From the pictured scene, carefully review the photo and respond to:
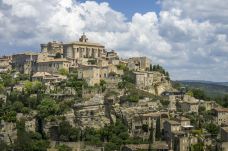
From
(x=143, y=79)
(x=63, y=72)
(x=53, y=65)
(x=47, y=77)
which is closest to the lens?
(x=47, y=77)

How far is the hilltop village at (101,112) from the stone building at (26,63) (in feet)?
6.06

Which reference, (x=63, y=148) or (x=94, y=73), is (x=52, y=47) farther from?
(x=63, y=148)

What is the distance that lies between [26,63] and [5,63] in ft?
21.1

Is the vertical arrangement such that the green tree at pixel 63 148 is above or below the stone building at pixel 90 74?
below

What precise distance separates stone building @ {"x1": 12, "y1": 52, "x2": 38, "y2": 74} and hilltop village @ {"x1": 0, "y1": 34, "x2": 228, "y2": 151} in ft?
6.06

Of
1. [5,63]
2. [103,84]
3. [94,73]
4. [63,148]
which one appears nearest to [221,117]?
[103,84]

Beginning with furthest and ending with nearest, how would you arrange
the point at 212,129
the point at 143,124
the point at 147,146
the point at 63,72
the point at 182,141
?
the point at 63,72 → the point at 212,129 → the point at 143,124 → the point at 182,141 → the point at 147,146

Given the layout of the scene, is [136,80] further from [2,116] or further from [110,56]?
[2,116]

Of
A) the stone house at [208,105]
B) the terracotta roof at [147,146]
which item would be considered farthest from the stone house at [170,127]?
the stone house at [208,105]

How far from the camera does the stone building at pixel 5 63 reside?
311 ft

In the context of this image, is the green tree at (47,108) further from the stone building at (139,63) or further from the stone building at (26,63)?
the stone building at (139,63)

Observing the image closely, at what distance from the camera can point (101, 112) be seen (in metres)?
72.5

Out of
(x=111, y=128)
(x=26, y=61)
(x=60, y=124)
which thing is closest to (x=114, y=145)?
(x=111, y=128)

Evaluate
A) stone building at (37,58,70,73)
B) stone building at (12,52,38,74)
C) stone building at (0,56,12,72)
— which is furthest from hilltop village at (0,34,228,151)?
stone building at (0,56,12,72)
